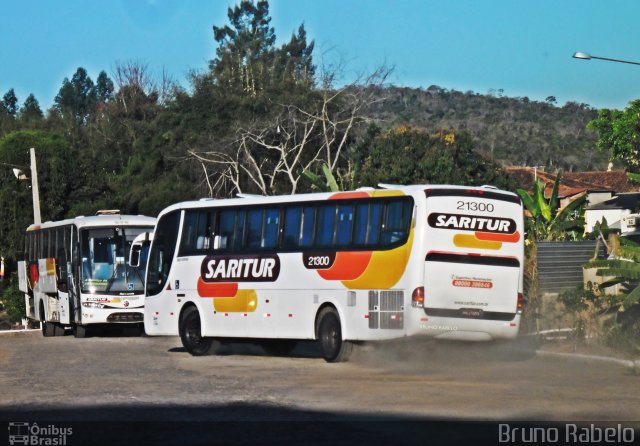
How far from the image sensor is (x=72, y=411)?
46.6 ft

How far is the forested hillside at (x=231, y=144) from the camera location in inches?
2313

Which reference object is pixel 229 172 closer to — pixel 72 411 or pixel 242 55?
pixel 242 55

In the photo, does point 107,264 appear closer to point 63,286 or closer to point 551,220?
point 63,286

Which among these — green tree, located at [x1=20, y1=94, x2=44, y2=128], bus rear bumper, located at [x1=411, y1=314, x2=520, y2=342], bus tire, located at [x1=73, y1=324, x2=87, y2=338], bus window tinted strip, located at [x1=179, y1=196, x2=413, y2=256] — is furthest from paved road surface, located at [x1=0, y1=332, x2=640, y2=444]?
green tree, located at [x1=20, y1=94, x2=44, y2=128]

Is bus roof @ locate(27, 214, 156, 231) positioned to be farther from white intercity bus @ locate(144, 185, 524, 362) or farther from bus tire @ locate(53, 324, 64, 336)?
white intercity bus @ locate(144, 185, 524, 362)

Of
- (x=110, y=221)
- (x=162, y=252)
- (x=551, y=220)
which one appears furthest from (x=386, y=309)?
(x=110, y=221)

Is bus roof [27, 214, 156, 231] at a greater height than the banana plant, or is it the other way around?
bus roof [27, 214, 156, 231]

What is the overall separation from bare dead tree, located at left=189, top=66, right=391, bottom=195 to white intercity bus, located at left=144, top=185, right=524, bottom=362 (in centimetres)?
3284

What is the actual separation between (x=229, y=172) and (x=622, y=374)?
1822 inches

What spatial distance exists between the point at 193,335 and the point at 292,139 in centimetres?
3806

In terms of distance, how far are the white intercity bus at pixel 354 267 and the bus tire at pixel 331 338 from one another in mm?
23

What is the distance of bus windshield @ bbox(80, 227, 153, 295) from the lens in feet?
110

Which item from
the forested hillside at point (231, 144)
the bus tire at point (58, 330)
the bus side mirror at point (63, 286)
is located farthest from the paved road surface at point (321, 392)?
the forested hillside at point (231, 144)

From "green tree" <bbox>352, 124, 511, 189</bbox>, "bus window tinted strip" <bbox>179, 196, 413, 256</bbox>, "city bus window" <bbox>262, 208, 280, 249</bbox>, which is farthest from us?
"green tree" <bbox>352, 124, 511, 189</bbox>
